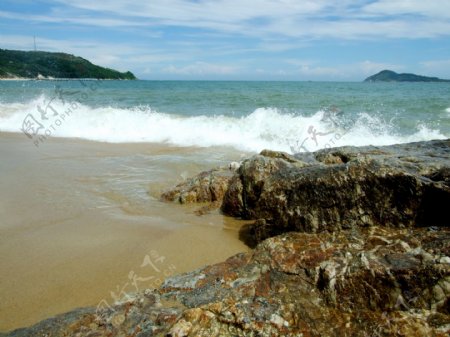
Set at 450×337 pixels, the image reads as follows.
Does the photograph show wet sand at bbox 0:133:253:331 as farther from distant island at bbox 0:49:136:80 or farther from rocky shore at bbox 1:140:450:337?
distant island at bbox 0:49:136:80

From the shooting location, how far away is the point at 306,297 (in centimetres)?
260

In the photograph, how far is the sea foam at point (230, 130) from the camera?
41.5 ft

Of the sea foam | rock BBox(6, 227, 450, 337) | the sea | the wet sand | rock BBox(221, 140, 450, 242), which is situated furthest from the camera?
the sea foam

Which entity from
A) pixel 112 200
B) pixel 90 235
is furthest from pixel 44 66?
pixel 90 235

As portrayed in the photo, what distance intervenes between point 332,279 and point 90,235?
10.9ft

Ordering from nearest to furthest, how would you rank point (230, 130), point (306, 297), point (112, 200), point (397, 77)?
point (306, 297) < point (112, 200) < point (230, 130) < point (397, 77)

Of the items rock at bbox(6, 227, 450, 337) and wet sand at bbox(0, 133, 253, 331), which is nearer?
rock at bbox(6, 227, 450, 337)

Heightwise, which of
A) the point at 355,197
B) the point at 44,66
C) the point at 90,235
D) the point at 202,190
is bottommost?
the point at 90,235

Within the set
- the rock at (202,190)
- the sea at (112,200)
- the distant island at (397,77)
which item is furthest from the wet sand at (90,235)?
the distant island at (397,77)

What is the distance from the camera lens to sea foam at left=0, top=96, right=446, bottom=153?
12.7 meters

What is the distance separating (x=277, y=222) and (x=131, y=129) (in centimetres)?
1112

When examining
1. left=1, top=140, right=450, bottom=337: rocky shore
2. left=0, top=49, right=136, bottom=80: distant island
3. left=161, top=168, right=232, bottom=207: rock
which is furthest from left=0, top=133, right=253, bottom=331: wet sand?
left=0, top=49, right=136, bottom=80: distant island

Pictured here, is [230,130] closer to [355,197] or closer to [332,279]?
[355,197]

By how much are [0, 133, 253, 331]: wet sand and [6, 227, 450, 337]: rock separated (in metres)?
0.80
